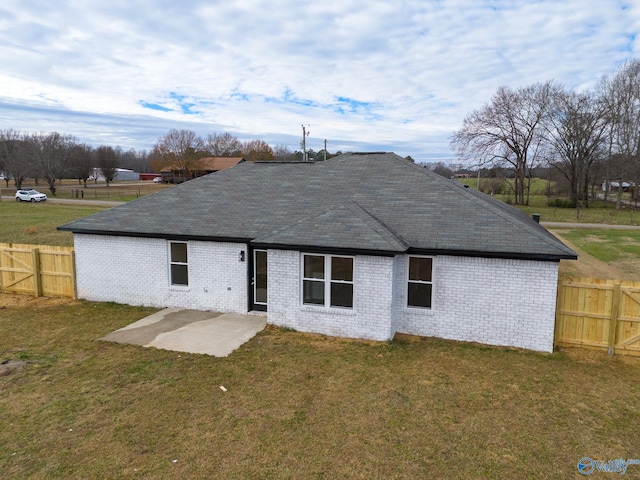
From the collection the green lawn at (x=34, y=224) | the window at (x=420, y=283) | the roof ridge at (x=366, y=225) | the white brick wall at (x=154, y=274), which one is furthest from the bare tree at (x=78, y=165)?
the window at (x=420, y=283)

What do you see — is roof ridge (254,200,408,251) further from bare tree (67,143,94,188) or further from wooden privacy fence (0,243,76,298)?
bare tree (67,143,94,188)

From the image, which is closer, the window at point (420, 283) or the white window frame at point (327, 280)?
the white window frame at point (327, 280)

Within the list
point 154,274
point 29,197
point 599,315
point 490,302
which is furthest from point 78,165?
point 599,315

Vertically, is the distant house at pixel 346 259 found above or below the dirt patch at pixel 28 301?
above

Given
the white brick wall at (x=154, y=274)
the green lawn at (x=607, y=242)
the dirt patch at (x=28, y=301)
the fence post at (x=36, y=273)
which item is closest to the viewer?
the white brick wall at (x=154, y=274)

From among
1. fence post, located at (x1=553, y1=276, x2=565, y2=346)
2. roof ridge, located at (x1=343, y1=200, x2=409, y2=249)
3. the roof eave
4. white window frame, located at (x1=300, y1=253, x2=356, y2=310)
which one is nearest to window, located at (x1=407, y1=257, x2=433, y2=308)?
the roof eave

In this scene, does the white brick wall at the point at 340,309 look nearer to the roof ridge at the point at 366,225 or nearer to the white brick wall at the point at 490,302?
the roof ridge at the point at 366,225
